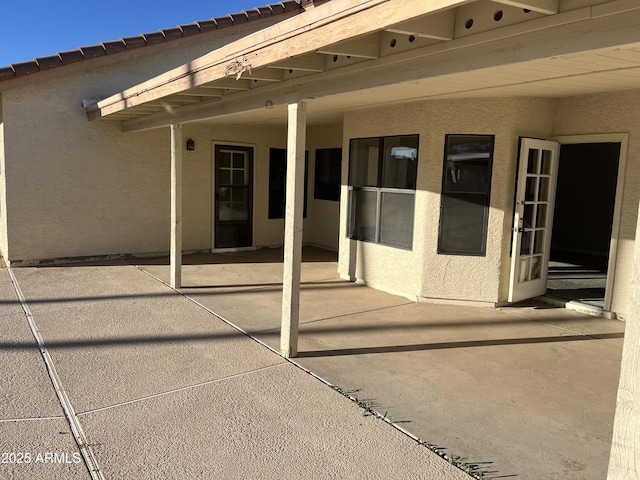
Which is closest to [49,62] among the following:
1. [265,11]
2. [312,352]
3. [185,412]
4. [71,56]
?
[71,56]

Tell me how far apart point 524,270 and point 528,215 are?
76 cm

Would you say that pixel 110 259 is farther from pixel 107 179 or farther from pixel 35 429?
pixel 35 429

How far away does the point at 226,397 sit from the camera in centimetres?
379

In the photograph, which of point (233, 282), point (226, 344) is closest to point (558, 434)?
point (226, 344)

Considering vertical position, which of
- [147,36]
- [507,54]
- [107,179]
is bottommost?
[107,179]

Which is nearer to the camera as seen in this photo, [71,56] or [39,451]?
[39,451]

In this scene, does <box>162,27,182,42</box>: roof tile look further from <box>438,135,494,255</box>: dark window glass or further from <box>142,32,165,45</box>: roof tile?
<box>438,135,494,255</box>: dark window glass

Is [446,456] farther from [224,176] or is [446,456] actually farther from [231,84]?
[224,176]

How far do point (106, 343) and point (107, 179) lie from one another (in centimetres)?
530

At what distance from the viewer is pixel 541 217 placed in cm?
677

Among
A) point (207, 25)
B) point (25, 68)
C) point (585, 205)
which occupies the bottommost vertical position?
point (585, 205)

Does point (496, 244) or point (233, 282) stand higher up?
A: point (496, 244)

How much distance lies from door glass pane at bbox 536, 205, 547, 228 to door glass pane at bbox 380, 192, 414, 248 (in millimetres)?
1754

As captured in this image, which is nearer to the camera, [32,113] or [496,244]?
[496,244]
